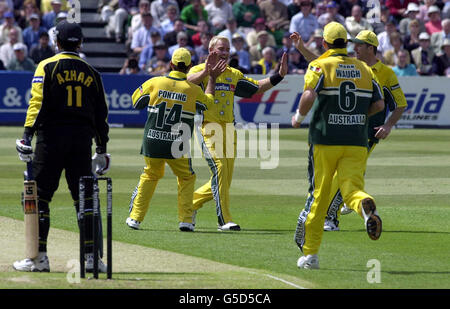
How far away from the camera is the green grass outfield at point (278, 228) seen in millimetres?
8539

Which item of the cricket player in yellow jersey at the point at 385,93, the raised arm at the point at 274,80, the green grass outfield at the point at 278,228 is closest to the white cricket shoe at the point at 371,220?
the green grass outfield at the point at 278,228

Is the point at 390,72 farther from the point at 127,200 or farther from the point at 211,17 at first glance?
the point at 211,17

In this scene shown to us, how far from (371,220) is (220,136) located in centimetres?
377

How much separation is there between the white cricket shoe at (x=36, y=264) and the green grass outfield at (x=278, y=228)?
149 millimetres

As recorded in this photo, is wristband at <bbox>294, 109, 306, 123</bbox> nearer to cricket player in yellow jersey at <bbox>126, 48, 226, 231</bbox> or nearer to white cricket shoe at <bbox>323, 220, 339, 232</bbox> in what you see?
cricket player in yellow jersey at <bbox>126, 48, 226, 231</bbox>

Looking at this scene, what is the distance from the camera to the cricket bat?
8539 millimetres

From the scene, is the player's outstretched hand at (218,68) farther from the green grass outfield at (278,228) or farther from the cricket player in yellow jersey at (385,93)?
the green grass outfield at (278,228)

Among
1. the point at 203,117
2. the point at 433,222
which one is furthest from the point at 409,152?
the point at 203,117

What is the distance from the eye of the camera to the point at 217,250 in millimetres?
10328

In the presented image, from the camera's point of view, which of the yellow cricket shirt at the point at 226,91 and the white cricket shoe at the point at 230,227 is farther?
the yellow cricket shirt at the point at 226,91

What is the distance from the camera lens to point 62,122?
8758 millimetres

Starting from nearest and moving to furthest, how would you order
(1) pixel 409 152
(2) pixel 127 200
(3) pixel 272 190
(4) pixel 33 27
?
1. (2) pixel 127 200
2. (3) pixel 272 190
3. (1) pixel 409 152
4. (4) pixel 33 27

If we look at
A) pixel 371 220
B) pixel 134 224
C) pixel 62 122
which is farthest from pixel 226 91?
pixel 371 220

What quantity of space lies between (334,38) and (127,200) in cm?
596
